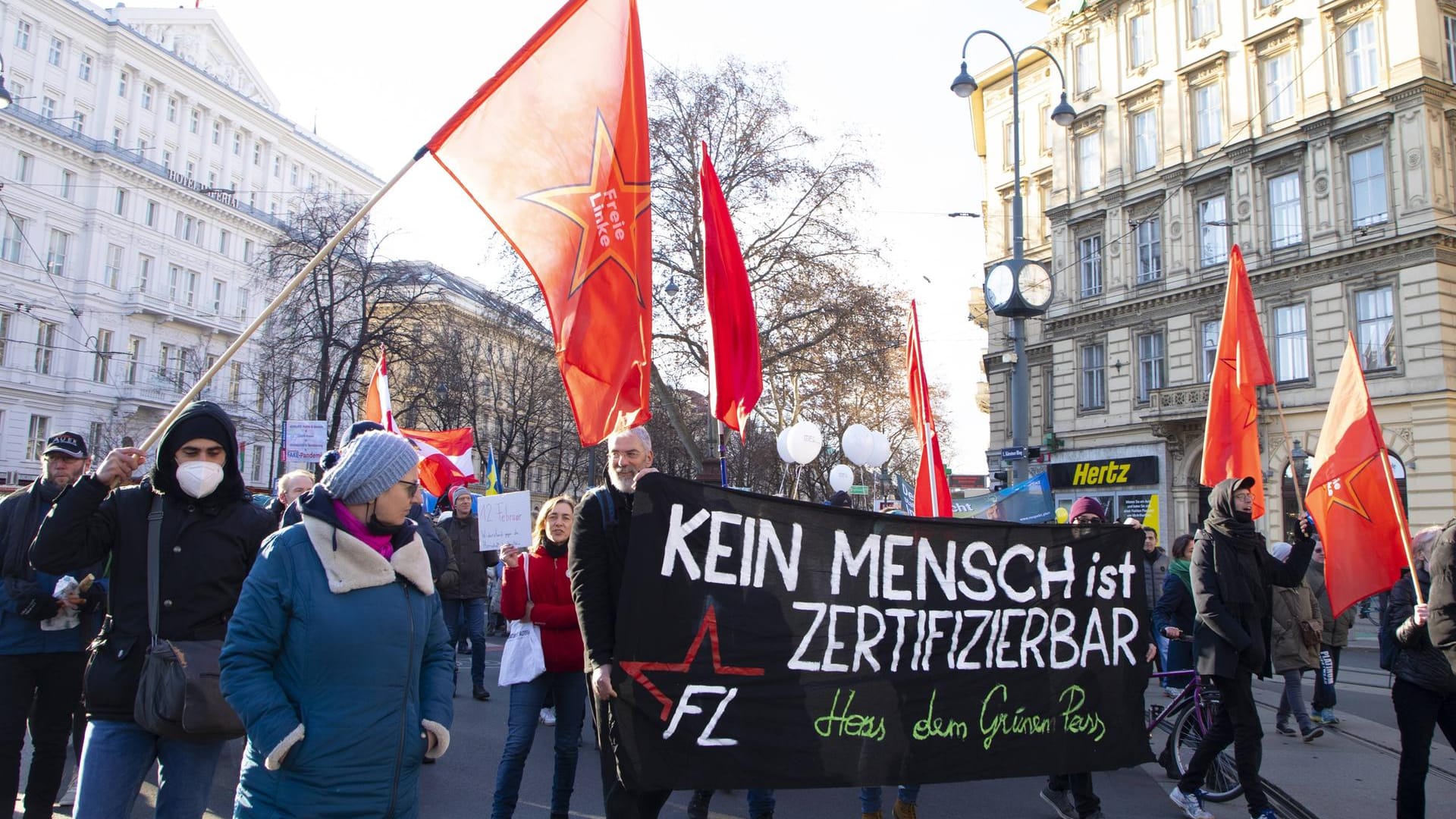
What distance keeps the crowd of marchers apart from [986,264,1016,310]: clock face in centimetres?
867

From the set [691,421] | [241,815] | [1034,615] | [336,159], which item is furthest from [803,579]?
[336,159]

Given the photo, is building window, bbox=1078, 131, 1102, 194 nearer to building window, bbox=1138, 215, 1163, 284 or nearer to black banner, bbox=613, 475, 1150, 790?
building window, bbox=1138, 215, 1163, 284

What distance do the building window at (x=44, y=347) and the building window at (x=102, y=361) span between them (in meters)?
2.07

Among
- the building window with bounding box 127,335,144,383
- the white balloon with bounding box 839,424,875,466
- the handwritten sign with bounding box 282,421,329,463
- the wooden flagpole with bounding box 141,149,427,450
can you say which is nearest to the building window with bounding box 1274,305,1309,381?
the white balloon with bounding box 839,424,875,466

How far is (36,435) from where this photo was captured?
50.4 m

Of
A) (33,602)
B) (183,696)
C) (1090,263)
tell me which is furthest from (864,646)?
(1090,263)

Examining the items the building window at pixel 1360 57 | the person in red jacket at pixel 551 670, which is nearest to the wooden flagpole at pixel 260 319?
the person in red jacket at pixel 551 670

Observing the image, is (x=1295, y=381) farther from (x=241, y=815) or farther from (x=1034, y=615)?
(x=241, y=815)

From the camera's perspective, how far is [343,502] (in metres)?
3.04

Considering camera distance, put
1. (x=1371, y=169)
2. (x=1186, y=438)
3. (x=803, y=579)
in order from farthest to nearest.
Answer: (x=1186, y=438), (x=1371, y=169), (x=803, y=579)

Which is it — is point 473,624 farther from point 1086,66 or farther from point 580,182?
point 1086,66

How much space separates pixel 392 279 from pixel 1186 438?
77.8 ft

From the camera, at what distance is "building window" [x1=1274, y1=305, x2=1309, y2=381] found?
91.5 ft

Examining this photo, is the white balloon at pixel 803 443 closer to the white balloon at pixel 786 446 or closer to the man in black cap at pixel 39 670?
the white balloon at pixel 786 446
